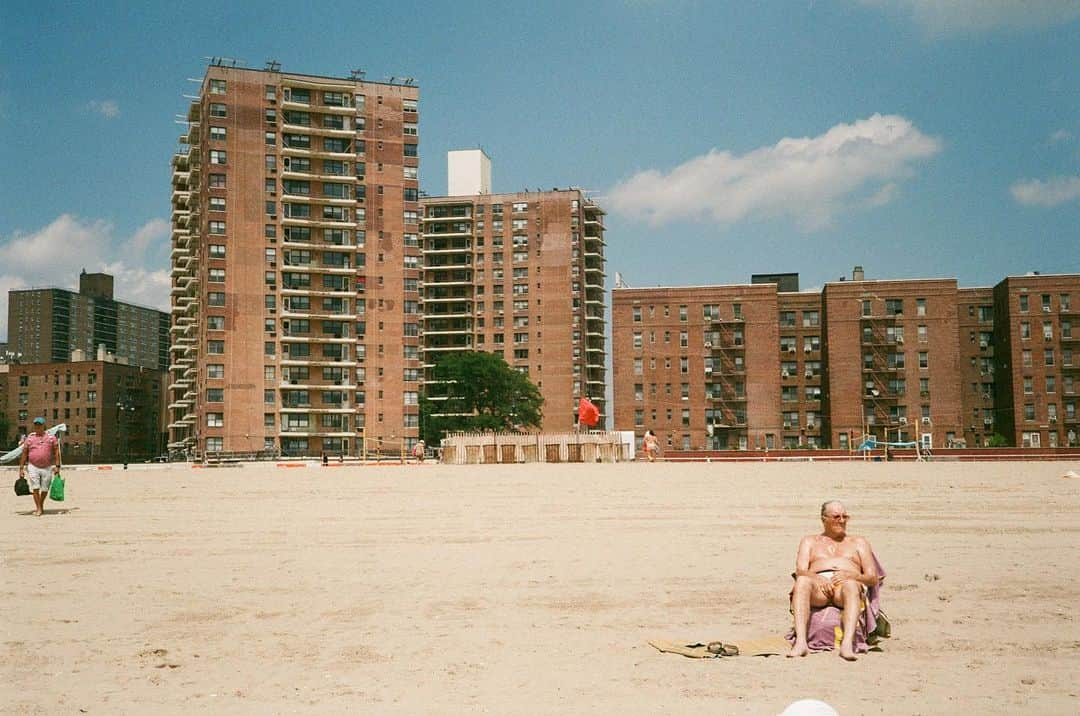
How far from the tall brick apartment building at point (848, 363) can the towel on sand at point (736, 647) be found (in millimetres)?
87882

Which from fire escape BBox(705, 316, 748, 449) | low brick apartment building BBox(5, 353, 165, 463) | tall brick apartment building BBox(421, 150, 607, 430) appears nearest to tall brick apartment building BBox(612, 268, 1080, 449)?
fire escape BBox(705, 316, 748, 449)

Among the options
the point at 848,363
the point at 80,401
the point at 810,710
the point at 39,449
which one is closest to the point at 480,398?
the point at 848,363

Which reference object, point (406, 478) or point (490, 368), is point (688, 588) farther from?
point (490, 368)

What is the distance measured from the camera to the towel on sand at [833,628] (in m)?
8.22

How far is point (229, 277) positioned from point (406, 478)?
195ft

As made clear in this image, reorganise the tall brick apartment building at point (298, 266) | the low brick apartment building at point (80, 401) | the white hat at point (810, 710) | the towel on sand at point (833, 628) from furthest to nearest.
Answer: the low brick apartment building at point (80, 401) < the tall brick apartment building at point (298, 266) < the towel on sand at point (833, 628) < the white hat at point (810, 710)

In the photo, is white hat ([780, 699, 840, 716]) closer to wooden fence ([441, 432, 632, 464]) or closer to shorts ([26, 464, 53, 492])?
shorts ([26, 464, 53, 492])

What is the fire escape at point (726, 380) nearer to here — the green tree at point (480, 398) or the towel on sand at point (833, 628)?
the green tree at point (480, 398)

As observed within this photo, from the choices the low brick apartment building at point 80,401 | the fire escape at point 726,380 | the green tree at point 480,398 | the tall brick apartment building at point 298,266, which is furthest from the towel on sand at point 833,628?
the low brick apartment building at point 80,401

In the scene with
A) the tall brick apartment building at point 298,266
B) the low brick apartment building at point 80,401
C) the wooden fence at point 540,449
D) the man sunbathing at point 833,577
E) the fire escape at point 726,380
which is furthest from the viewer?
the low brick apartment building at point 80,401

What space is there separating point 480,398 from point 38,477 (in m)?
85.0

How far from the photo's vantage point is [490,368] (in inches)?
4075

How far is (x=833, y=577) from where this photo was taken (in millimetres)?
8344

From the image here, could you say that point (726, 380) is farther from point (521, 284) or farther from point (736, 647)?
point (736, 647)
